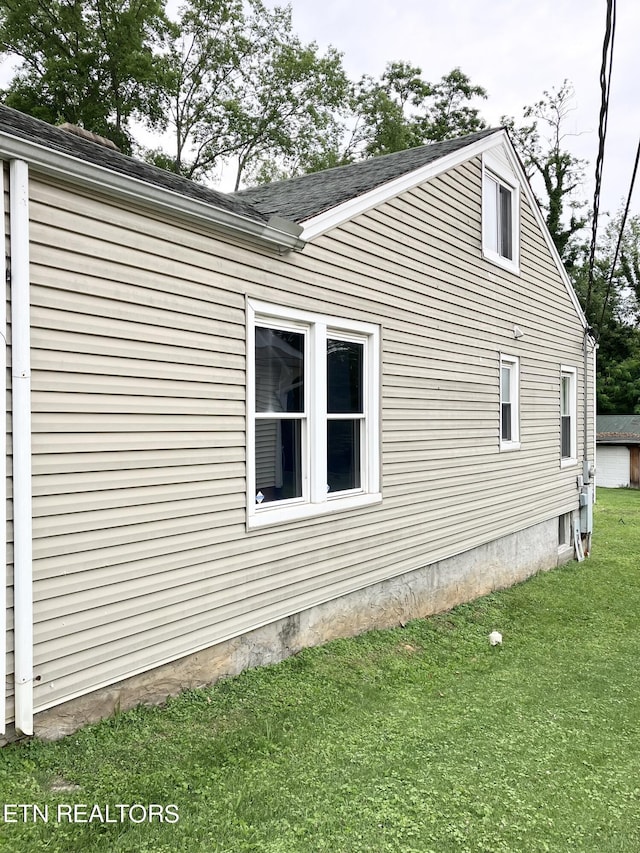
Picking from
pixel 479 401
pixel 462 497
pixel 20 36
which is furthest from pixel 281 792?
pixel 20 36

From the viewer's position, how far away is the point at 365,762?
4.04 m

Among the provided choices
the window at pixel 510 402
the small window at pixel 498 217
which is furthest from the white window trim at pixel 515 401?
the small window at pixel 498 217

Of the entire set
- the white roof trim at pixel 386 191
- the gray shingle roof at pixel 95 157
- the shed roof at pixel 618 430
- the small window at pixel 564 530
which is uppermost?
the white roof trim at pixel 386 191

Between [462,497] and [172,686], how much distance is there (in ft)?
16.2

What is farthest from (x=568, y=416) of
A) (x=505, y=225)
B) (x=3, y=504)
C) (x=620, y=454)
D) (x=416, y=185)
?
(x=620, y=454)

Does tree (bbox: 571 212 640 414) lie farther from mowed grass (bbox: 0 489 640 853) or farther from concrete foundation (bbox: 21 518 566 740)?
mowed grass (bbox: 0 489 640 853)

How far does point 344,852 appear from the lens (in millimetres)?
3178

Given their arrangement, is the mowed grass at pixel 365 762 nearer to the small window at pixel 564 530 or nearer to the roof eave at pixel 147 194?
the roof eave at pixel 147 194

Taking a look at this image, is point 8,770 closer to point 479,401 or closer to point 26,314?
point 26,314

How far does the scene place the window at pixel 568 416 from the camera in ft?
40.9

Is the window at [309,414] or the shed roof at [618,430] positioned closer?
the window at [309,414]

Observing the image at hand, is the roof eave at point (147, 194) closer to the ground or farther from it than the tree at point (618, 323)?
closer to the ground

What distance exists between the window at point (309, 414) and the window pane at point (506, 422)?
3.97 metres

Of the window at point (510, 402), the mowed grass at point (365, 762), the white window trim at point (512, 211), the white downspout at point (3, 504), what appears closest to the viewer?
the mowed grass at point (365, 762)
